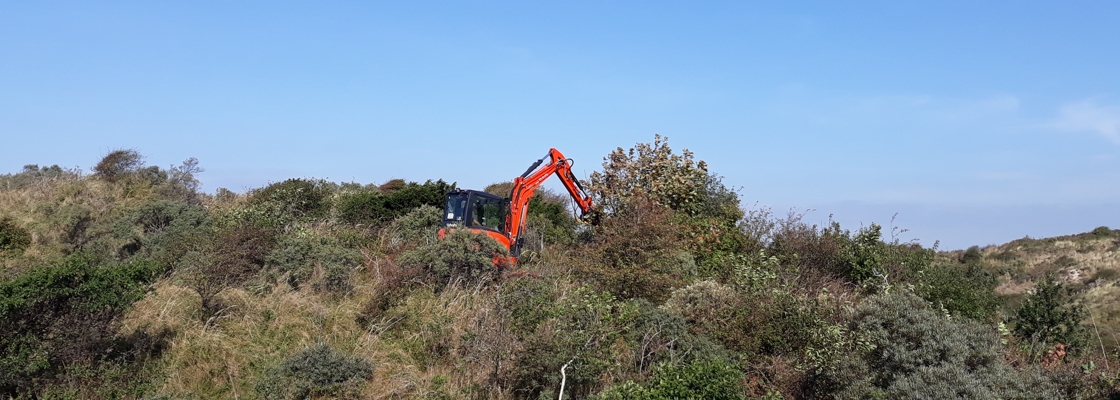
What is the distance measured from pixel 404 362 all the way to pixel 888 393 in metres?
6.02

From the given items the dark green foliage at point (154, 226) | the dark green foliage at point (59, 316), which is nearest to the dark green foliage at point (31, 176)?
the dark green foliage at point (154, 226)

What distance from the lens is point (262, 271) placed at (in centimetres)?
1419

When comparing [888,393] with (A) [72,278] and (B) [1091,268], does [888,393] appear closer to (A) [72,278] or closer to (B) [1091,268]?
(A) [72,278]

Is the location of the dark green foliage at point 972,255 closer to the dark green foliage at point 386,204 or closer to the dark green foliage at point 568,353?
the dark green foliage at point 386,204

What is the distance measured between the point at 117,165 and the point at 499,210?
1625cm

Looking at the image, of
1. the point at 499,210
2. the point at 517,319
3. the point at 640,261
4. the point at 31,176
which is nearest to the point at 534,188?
the point at 499,210

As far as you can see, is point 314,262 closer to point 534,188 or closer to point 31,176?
point 534,188

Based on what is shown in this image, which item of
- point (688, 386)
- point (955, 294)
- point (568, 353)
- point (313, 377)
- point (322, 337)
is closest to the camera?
point (688, 386)

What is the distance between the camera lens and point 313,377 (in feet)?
32.0

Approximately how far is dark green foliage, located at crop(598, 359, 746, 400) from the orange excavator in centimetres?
760

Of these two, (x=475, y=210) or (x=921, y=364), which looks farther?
(x=475, y=210)

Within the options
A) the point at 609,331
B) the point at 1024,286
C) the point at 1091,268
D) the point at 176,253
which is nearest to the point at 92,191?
the point at 176,253

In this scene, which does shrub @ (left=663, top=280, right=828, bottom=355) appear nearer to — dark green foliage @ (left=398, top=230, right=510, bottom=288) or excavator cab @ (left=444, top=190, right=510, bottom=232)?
dark green foliage @ (left=398, top=230, right=510, bottom=288)

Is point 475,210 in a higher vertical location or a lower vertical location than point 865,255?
higher
